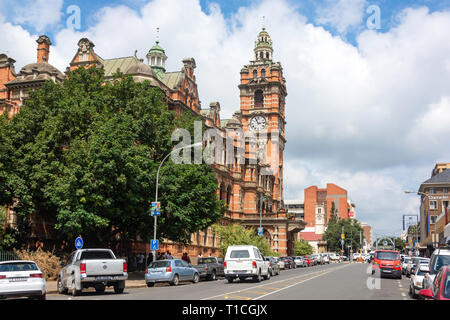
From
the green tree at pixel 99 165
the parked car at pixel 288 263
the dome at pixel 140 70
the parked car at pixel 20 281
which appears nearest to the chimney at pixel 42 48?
the dome at pixel 140 70

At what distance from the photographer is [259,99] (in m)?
96.4

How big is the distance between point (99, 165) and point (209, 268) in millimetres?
10964

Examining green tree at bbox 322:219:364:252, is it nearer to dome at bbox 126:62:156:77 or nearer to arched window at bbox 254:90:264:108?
arched window at bbox 254:90:264:108

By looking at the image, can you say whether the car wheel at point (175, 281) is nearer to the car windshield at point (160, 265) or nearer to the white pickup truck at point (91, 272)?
the car windshield at point (160, 265)

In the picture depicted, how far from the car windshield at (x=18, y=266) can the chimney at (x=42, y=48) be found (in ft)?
119

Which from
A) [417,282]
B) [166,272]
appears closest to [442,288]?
[417,282]

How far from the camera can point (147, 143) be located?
34656 millimetres

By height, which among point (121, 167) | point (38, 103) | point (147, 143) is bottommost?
point (121, 167)

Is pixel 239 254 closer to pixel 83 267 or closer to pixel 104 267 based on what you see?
pixel 104 267

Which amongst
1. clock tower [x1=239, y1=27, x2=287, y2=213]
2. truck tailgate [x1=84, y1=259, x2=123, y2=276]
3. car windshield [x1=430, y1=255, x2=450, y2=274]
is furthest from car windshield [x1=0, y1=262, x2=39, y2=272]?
clock tower [x1=239, y1=27, x2=287, y2=213]

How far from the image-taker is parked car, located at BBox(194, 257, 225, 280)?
33688 mm
